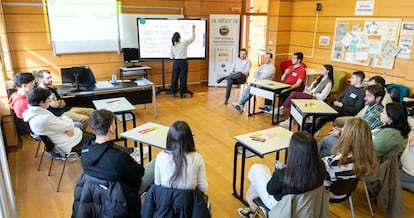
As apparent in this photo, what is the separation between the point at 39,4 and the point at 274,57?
17.0ft

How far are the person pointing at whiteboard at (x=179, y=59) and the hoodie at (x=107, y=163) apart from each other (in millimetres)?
4809

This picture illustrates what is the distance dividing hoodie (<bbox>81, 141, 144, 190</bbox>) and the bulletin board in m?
5.29

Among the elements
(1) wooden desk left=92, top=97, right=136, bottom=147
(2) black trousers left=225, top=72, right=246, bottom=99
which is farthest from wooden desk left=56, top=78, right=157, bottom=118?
(2) black trousers left=225, top=72, right=246, bottom=99

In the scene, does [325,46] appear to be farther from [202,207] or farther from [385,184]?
[202,207]

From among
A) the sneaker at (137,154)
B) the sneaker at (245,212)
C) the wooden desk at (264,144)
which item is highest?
the wooden desk at (264,144)

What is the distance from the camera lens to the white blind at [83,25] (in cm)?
602

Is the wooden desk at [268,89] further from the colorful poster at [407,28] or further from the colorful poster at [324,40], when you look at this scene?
the colorful poster at [407,28]

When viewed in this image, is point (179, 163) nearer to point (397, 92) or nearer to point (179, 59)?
point (397, 92)

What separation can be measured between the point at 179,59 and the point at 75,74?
250 centimetres

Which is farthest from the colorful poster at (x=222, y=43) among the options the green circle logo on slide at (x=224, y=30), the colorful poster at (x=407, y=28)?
the colorful poster at (x=407, y=28)

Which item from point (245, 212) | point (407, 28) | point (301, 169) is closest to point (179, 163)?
point (301, 169)

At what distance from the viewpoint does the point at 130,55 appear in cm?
682

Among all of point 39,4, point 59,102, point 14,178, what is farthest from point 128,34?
point 14,178

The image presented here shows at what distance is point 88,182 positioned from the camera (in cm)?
214
